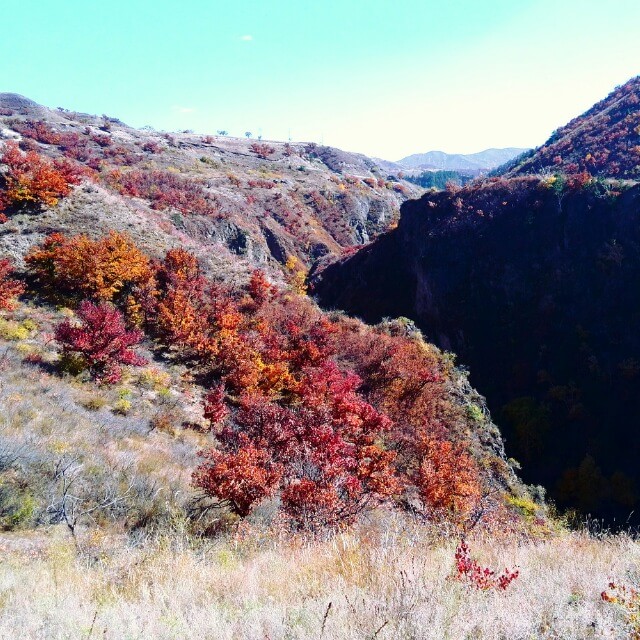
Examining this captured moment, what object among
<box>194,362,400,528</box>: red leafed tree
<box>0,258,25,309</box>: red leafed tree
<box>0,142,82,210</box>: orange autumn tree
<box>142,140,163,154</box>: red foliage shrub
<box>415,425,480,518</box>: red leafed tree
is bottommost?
<box>415,425,480,518</box>: red leafed tree

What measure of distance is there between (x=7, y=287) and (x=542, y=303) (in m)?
35.7

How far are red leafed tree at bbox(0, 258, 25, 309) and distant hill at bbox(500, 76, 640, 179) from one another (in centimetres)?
4853

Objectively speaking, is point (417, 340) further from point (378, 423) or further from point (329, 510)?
point (329, 510)

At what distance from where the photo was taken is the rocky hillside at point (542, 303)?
25.5 metres

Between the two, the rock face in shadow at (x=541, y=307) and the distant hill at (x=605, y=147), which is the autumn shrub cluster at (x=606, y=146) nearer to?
the distant hill at (x=605, y=147)

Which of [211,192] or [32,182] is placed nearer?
[32,182]

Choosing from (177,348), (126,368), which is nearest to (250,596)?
(126,368)

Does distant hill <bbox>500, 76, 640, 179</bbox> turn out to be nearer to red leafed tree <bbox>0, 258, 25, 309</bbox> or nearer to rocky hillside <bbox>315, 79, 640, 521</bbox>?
rocky hillside <bbox>315, 79, 640, 521</bbox>

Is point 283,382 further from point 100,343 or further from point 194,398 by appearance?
point 100,343

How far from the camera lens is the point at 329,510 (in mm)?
8430

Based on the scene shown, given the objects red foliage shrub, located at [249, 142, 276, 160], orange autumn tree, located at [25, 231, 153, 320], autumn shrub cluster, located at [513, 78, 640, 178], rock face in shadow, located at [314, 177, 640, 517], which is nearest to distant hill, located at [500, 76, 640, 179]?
autumn shrub cluster, located at [513, 78, 640, 178]

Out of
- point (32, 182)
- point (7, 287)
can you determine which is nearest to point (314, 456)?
point (7, 287)

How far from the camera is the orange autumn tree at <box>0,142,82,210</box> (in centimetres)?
2241

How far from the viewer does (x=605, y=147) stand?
153 ft
